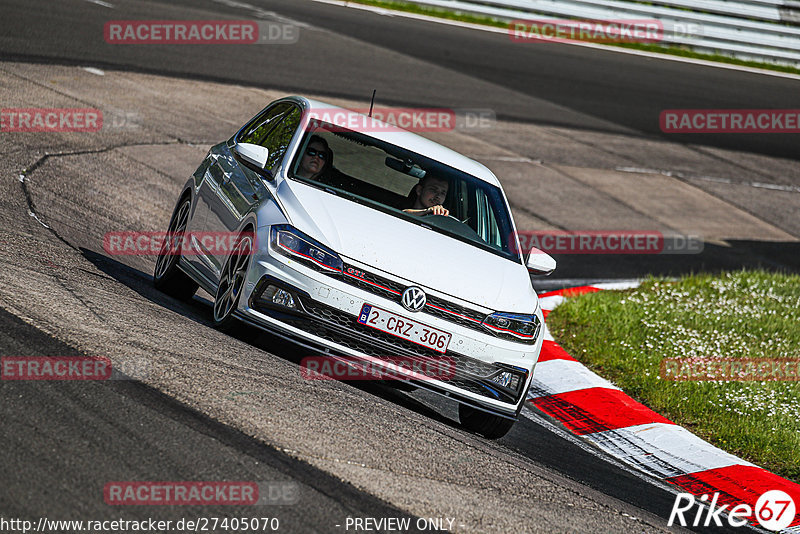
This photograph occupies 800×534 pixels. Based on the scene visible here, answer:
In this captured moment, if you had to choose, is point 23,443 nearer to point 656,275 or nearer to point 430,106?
point 656,275

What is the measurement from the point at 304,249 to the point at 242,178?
1.34 meters

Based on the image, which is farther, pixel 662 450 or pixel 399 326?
pixel 662 450

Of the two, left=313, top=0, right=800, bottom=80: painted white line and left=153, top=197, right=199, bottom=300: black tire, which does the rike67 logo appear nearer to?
left=153, top=197, right=199, bottom=300: black tire

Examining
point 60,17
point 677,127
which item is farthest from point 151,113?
point 677,127

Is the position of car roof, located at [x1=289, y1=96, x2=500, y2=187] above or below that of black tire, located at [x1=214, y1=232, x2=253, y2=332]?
above

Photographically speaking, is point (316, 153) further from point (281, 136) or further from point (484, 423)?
point (484, 423)

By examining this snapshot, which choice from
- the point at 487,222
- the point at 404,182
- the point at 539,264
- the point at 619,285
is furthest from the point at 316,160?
the point at 619,285

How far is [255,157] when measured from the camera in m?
6.82

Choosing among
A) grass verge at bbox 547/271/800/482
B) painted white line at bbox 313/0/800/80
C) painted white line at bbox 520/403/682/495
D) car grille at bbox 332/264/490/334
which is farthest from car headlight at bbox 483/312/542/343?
painted white line at bbox 313/0/800/80

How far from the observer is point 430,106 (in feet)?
59.2

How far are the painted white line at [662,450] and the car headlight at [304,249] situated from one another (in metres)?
2.41

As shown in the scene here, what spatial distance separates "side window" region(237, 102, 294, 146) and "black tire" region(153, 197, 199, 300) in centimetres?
67

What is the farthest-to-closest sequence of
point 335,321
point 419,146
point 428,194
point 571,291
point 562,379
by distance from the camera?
point 571,291 → point 562,379 → point 419,146 → point 428,194 → point 335,321

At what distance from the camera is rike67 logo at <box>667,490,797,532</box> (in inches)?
236
